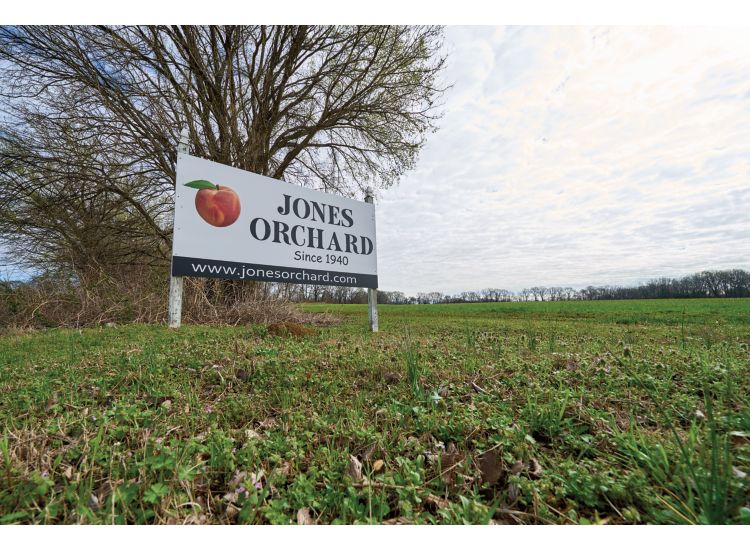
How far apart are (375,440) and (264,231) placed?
5709 mm

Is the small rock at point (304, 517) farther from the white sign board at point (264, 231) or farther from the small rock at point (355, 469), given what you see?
the white sign board at point (264, 231)

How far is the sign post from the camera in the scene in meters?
5.87

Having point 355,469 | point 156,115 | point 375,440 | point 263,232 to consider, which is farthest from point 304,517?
point 156,115

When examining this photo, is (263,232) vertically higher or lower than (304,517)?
higher

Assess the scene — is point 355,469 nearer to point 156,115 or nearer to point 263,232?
point 263,232

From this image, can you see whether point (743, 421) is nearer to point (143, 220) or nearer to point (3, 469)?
point (3, 469)

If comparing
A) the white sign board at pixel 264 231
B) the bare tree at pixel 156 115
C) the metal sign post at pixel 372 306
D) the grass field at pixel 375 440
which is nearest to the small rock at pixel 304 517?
the grass field at pixel 375 440

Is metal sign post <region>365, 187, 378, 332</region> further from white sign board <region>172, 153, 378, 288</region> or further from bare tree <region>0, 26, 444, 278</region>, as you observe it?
bare tree <region>0, 26, 444, 278</region>

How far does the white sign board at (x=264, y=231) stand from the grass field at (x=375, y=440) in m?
3.03

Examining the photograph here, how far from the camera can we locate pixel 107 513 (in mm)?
1246

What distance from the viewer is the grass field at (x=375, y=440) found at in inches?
51.8

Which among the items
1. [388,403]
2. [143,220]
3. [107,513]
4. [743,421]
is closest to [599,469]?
[743,421]

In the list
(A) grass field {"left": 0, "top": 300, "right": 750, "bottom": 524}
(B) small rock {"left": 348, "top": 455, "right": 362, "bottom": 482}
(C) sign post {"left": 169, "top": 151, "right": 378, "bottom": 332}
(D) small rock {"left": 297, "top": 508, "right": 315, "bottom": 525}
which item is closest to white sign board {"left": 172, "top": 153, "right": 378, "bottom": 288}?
(C) sign post {"left": 169, "top": 151, "right": 378, "bottom": 332}

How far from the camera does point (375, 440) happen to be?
183 cm
